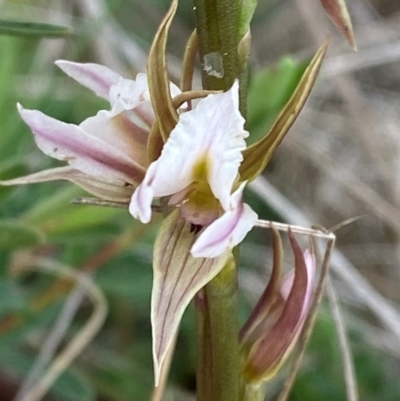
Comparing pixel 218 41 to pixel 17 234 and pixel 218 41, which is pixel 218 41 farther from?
pixel 17 234

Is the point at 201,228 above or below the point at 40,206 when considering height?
above

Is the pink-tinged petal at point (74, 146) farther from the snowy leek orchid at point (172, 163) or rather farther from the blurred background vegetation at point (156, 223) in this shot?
the blurred background vegetation at point (156, 223)

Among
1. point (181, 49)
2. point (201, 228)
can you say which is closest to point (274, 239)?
point (201, 228)

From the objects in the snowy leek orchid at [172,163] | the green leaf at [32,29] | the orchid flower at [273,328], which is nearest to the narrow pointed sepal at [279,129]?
the snowy leek orchid at [172,163]

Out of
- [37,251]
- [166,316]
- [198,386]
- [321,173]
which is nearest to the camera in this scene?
[166,316]

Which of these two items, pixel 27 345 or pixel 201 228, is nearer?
pixel 201 228

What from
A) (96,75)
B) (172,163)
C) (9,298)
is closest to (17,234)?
(9,298)

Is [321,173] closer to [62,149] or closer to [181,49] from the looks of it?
[181,49]
